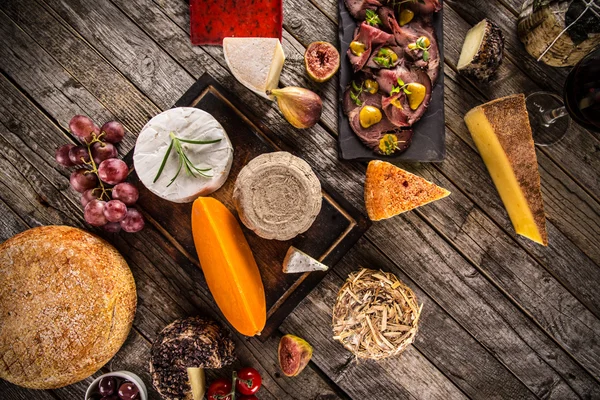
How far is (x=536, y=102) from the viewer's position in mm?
2201

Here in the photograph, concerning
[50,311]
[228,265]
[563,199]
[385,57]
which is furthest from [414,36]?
[50,311]

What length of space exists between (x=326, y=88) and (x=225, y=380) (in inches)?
59.8

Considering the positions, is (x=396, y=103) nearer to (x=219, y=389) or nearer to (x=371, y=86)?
(x=371, y=86)

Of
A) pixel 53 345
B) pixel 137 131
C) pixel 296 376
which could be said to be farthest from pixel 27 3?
pixel 296 376

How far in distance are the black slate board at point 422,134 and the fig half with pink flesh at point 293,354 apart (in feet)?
2.96

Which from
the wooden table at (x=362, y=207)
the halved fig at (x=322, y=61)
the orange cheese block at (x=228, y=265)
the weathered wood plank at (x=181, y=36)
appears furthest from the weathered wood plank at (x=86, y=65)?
the halved fig at (x=322, y=61)

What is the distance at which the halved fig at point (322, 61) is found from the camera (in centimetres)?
208

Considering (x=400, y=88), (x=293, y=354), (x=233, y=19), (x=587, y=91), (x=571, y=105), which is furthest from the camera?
(x=233, y=19)

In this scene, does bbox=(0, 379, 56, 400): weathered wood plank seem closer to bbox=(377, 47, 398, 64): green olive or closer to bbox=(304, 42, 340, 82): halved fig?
bbox=(304, 42, 340, 82): halved fig

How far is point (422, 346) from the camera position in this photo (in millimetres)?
2232

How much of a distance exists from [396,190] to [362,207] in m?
0.29

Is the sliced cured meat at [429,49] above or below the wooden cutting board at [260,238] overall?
above

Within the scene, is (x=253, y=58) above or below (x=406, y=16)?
below

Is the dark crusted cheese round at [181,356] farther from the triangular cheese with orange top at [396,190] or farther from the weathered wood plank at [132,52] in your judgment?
the weathered wood plank at [132,52]
